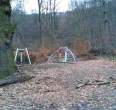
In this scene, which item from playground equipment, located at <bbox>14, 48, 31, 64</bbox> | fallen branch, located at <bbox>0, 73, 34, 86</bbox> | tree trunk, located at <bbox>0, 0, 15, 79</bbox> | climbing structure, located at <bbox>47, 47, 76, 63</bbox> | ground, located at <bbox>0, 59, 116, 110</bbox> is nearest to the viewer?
ground, located at <bbox>0, 59, 116, 110</bbox>

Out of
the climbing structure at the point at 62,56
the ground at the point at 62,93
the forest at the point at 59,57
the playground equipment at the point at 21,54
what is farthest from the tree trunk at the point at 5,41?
the climbing structure at the point at 62,56

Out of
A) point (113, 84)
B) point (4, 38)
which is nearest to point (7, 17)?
point (4, 38)

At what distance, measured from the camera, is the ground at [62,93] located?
25.7 feet

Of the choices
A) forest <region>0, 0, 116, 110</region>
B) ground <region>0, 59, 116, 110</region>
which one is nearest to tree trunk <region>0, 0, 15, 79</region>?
forest <region>0, 0, 116, 110</region>

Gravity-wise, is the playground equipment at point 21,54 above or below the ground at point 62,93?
below

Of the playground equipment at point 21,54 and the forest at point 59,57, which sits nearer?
the forest at point 59,57

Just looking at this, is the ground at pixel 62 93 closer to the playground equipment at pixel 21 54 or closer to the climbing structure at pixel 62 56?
the playground equipment at pixel 21 54

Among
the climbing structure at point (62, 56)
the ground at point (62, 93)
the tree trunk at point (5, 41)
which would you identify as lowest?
the climbing structure at point (62, 56)

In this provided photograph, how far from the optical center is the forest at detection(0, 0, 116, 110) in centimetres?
854

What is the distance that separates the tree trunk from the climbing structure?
22.5 feet

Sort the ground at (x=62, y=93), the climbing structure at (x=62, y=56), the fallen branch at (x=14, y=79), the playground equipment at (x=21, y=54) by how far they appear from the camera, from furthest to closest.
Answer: the climbing structure at (x=62, y=56), the playground equipment at (x=21, y=54), the fallen branch at (x=14, y=79), the ground at (x=62, y=93)

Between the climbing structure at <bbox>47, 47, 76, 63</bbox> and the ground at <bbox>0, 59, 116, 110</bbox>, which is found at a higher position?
the ground at <bbox>0, 59, 116, 110</bbox>

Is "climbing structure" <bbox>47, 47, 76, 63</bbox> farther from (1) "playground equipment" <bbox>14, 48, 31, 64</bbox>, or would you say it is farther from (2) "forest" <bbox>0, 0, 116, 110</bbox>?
(1) "playground equipment" <bbox>14, 48, 31, 64</bbox>

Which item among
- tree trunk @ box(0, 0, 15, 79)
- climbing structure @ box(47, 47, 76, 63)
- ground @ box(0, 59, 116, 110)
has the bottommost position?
climbing structure @ box(47, 47, 76, 63)
